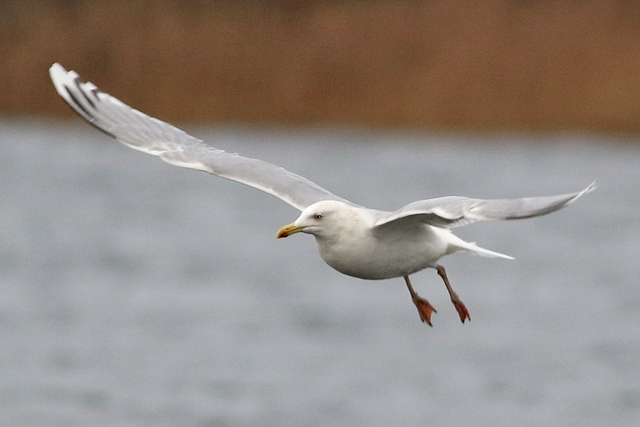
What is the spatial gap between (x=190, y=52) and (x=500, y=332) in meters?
11.1

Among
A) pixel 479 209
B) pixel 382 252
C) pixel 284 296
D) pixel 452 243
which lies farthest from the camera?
pixel 284 296

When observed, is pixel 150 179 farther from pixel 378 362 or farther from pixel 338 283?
pixel 378 362

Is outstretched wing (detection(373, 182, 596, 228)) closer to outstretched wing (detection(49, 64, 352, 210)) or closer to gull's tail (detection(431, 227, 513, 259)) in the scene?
gull's tail (detection(431, 227, 513, 259))

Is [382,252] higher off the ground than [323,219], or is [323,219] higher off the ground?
[323,219]

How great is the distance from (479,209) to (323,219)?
1206mm

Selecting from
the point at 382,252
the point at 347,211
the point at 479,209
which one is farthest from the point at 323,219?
the point at 479,209

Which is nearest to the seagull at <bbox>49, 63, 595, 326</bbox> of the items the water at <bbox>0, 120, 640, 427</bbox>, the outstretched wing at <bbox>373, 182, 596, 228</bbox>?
the outstretched wing at <bbox>373, 182, 596, 228</bbox>

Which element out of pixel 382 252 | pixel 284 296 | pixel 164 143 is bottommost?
pixel 382 252

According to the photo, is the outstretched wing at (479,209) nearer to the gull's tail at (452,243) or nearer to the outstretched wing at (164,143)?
the gull's tail at (452,243)

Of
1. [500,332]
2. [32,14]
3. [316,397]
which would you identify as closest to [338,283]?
[500,332]

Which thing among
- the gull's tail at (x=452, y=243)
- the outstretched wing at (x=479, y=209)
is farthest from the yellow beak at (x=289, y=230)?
the gull's tail at (x=452, y=243)

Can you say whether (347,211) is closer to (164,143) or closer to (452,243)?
(452,243)

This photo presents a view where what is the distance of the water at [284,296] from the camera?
1709 centimetres

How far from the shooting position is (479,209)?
20.8 ft
